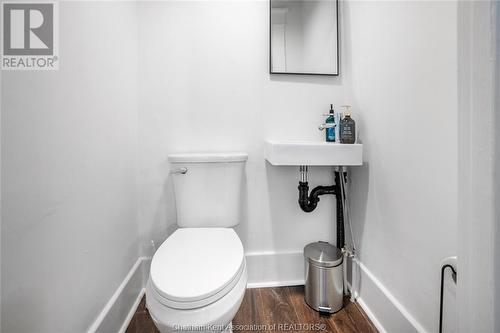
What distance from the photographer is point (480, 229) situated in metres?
0.42

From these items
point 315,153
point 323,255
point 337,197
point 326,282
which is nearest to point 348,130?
point 315,153

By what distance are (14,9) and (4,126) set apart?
12.6 inches

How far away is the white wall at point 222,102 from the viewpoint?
51.5 inches

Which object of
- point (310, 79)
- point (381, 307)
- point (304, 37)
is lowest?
point (381, 307)

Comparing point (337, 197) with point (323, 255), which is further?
point (337, 197)

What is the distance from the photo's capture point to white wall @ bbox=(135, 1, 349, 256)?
131 centimetres

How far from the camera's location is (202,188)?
1.19 m

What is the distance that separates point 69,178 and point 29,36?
44cm

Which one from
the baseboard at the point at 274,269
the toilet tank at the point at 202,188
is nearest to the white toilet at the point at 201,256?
the toilet tank at the point at 202,188

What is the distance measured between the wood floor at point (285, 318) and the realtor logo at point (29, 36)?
1.16 metres

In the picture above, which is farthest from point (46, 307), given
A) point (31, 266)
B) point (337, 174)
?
point (337, 174)

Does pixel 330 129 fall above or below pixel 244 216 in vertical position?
above

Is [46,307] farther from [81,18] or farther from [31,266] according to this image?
[81,18]

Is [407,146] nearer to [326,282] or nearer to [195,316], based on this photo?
[326,282]
